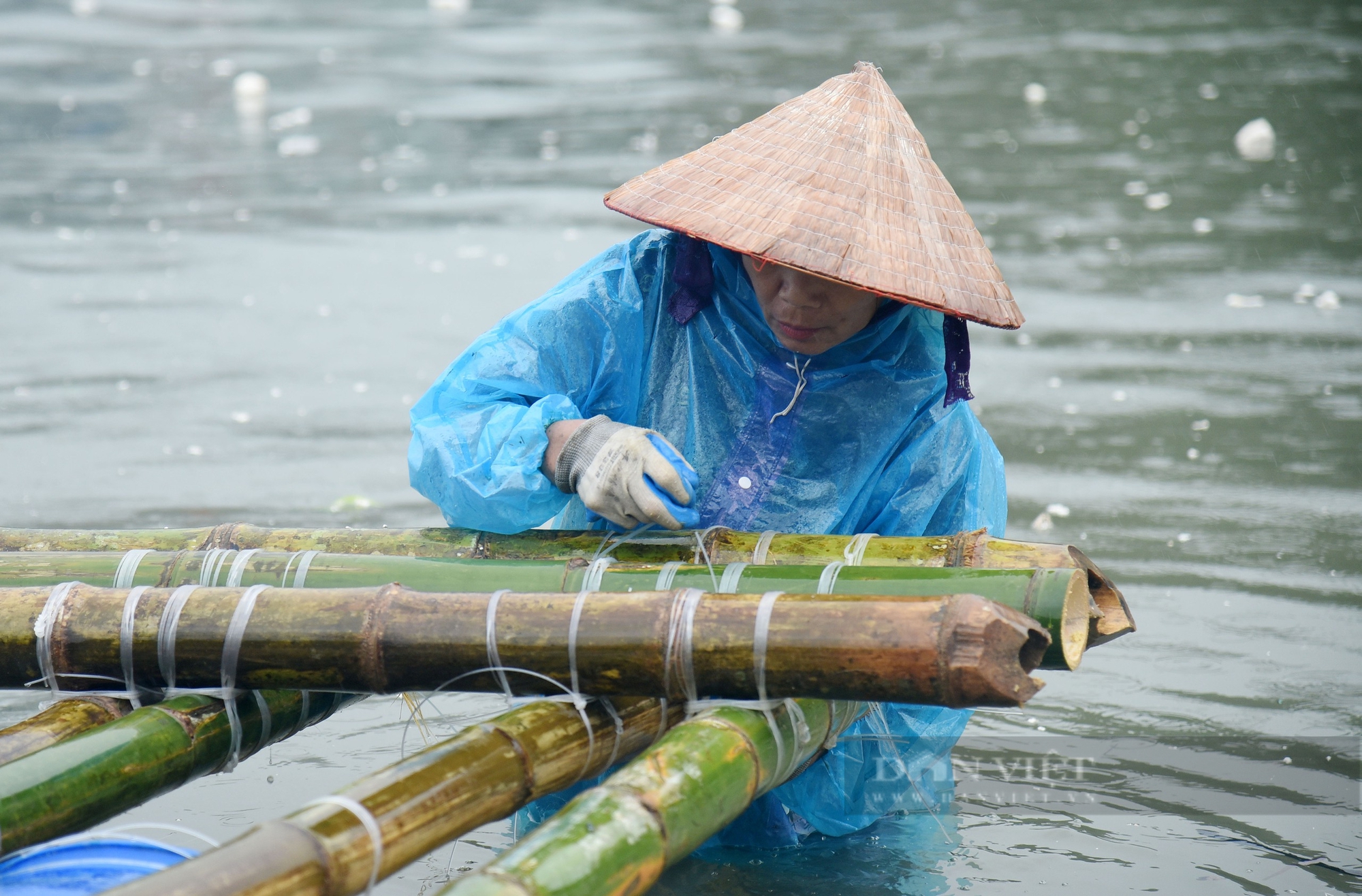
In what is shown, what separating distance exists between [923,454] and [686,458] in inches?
18.4

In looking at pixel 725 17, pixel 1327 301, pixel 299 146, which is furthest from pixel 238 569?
pixel 725 17

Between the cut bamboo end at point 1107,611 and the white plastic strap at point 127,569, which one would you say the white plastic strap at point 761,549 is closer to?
the cut bamboo end at point 1107,611

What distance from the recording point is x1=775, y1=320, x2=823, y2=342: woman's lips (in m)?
2.71

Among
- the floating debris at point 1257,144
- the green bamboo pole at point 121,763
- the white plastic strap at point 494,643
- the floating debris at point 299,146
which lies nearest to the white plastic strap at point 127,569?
the green bamboo pole at point 121,763

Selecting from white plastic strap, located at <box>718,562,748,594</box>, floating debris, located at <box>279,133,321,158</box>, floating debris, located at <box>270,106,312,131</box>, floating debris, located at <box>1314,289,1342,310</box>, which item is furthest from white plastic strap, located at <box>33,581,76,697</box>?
floating debris, located at <box>270,106,312,131</box>

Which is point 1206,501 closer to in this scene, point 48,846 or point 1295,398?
point 1295,398

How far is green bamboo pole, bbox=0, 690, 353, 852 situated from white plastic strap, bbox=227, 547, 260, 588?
0.24 meters

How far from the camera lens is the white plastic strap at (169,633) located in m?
2.20

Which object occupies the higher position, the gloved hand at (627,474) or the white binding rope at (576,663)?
A: the gloved hand at (627,474)

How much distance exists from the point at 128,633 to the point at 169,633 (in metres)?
0.07

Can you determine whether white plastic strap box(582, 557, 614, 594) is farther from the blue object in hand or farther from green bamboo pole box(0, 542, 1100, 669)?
the blue object in hand

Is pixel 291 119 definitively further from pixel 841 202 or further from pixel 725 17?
pixel 841 202

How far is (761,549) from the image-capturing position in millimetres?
2561

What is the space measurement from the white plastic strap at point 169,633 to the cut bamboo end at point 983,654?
1.14m
